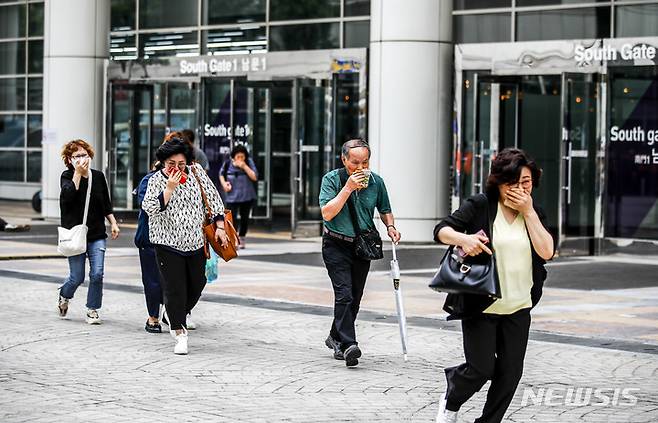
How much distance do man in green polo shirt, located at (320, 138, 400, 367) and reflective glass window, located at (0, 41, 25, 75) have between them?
27.8 meters

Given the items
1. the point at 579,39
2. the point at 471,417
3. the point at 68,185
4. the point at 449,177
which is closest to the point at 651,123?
the point at 579,39

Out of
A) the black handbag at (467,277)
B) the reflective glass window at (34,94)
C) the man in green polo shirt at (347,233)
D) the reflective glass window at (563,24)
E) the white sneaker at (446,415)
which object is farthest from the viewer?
the reflective glass window at (34,94)

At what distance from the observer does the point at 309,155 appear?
2453 centimetres

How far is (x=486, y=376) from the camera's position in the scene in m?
6.84

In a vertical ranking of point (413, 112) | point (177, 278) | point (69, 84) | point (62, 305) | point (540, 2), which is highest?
point (540, 2)

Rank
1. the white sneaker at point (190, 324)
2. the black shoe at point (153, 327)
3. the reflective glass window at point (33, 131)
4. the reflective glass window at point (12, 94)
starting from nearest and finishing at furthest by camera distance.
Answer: the black shoe at point (153, 327)
the white sneaker at point (190, 324)
the reflective glass window at point (33, 131)
the reflective glass window at point (12, 94)

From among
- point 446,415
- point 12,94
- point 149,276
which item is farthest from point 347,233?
point 12,94

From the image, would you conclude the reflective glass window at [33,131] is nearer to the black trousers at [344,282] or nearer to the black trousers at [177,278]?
the black trousers at [177,278]

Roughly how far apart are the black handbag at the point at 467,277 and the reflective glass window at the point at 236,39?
20804 millimetres

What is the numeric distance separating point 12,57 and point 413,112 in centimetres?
1763

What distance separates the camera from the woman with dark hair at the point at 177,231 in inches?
419

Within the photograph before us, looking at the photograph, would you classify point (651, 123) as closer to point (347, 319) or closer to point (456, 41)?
point (456, 41)

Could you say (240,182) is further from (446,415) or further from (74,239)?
(446,415)

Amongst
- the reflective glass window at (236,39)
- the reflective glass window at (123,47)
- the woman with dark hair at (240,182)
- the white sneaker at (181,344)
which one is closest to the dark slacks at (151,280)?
the white sneaker at (181,344)
